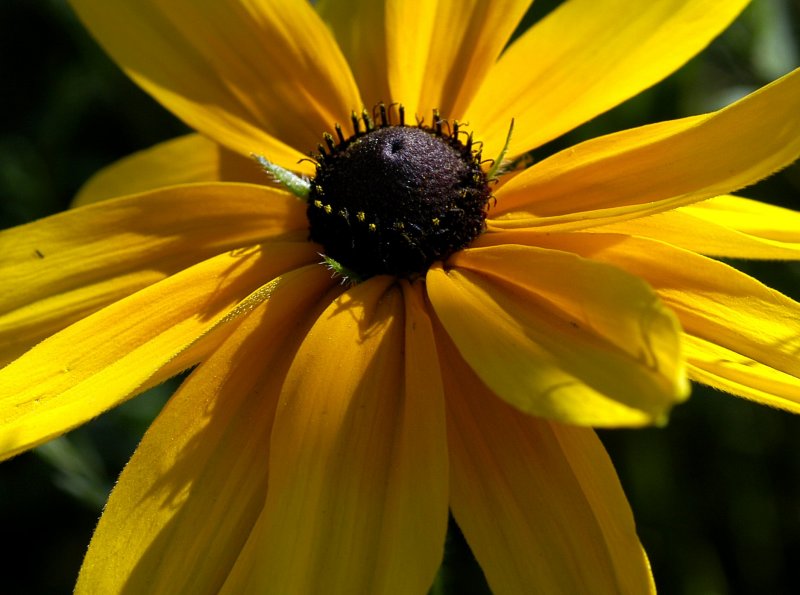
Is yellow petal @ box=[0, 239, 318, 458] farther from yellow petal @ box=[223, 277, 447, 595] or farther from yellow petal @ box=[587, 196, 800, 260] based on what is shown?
yellow petal @ box=[587, 196, 800, 260]

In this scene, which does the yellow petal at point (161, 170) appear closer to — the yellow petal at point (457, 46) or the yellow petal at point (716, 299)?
the yellow petal at point (457, 46)

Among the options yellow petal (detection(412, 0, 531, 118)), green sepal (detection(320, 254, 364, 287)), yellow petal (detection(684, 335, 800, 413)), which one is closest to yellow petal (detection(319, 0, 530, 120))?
yellow petal (detection(412, 0, 531, 118))

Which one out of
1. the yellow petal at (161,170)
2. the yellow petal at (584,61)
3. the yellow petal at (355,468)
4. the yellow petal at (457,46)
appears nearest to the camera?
the yellow petal at (355,468)

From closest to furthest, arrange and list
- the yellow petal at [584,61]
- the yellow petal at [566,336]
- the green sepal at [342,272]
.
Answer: the yellow petal at [566,336] < the green sepal at [342,272] < the yellow petal at [584,61]

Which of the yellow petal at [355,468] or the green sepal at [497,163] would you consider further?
the green sepal at [497,163]

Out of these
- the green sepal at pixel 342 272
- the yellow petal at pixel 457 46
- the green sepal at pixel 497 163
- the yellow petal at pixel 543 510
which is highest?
the yellow petal at pixel 457 46

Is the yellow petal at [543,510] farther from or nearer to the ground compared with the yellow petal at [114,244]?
nearer to the ground

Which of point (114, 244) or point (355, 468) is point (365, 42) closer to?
point (114, 244)

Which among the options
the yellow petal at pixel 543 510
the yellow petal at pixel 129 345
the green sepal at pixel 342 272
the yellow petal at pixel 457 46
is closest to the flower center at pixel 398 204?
the green sepal at pixel 342 272

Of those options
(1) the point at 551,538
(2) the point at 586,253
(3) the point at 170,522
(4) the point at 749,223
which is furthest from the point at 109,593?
(4) the point at 749,223
